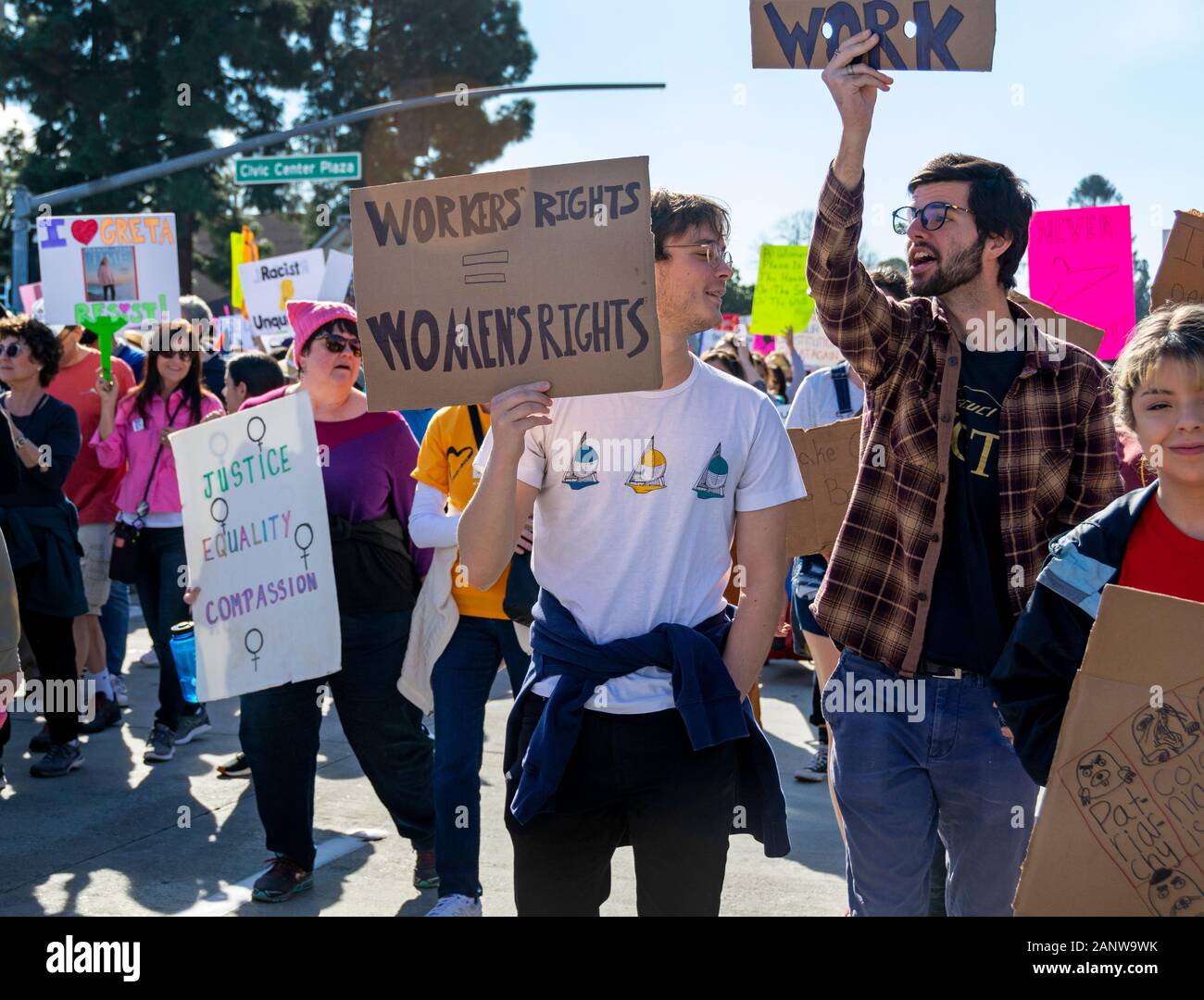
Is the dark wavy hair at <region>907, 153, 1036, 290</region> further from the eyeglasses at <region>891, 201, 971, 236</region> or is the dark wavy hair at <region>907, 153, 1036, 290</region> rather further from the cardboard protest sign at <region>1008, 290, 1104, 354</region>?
the cardboard protest sign at <region>1008, 290, 1104, 354</region>

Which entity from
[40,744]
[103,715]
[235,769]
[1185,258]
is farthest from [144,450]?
[1185,258]

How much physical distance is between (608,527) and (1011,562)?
3.12 feet

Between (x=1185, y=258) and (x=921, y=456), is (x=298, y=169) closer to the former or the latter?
(x=1185, y=258)

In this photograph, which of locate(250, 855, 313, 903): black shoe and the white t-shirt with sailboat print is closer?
the white t-shirt with sailboat print

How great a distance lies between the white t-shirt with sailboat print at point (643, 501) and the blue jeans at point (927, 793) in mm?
520

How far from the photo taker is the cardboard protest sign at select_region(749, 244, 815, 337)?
34.8 feet

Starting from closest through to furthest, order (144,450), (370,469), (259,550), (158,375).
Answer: (259,550) < (370,469) < (144,450) < (158,375)

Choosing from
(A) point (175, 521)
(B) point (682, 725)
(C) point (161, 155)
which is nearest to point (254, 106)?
(C) point (161, 155)

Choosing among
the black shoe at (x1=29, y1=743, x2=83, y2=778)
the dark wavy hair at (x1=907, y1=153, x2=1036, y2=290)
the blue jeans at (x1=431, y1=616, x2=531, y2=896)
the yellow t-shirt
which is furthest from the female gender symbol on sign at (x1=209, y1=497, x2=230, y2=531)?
the dark wavy hair at (x1=907, y1=153, x2=1036, y2=290)

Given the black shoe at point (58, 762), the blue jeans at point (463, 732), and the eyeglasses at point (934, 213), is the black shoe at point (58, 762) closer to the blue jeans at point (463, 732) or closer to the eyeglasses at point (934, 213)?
the blue jeans at point (463, 732)

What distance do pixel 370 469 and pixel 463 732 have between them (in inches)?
41.8

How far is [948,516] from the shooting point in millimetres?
3205

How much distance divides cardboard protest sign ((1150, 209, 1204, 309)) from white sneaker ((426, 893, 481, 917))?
2857mm

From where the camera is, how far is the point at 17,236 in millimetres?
17953
